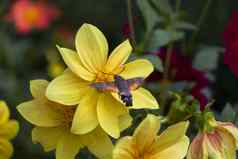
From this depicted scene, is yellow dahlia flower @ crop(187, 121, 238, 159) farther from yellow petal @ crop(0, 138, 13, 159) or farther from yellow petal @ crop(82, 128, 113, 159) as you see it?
yellow petal @ crop(0, 138, 13, 159)

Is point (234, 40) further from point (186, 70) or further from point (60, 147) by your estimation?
point (60, 147)

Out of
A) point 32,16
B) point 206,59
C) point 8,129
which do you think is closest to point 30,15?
point 32,16

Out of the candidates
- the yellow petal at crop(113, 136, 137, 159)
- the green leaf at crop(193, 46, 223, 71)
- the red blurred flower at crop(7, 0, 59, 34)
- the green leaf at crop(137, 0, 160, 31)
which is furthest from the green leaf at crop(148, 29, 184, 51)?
the red blurred flower at crop(7, 0, 59, 34)

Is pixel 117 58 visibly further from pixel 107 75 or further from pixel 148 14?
pixel 148 14

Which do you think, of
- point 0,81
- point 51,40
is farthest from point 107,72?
point 51,40

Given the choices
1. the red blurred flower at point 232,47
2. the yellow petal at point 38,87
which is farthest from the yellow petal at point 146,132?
the red blurred flower at point 232,47

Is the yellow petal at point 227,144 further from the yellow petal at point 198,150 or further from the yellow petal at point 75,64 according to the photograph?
the yellow petal at point 75,64
